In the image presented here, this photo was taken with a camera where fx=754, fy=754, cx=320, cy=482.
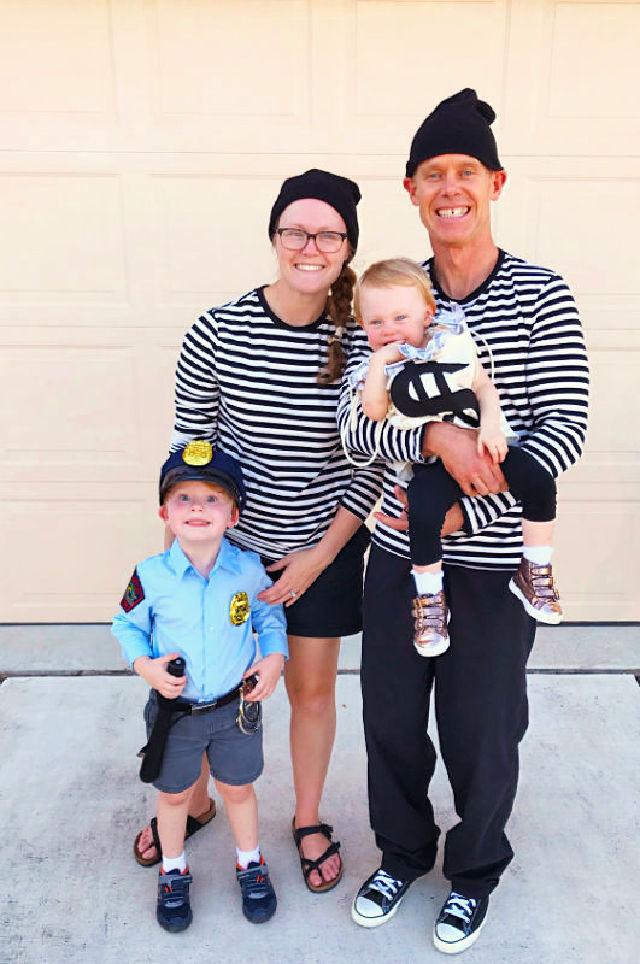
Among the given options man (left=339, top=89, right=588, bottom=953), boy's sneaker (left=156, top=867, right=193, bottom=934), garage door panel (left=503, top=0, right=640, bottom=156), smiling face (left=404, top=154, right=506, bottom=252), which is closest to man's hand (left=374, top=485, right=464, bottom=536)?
man (left=339, top=89, right=588, bottom=953)

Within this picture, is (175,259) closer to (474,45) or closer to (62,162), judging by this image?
(62,162)

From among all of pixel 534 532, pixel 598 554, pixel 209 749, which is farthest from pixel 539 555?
pixel 598 554

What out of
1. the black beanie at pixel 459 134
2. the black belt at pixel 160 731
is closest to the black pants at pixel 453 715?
the black belt at pixel 160 731

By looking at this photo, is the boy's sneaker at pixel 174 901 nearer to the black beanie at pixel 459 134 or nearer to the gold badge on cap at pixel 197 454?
the gold badge on cap at pixel 197 454

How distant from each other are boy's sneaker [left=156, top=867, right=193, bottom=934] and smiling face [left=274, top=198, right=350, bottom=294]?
1521 millimetres

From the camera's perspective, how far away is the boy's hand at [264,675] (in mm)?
1832

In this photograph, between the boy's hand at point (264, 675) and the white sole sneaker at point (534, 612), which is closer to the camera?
the white sole sneaker at point (534, 612)

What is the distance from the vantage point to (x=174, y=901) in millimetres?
1931

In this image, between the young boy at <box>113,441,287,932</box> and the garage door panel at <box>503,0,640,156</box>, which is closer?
the young boy at <box>113,441,287,932</box>

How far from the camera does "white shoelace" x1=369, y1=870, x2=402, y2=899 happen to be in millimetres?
1953

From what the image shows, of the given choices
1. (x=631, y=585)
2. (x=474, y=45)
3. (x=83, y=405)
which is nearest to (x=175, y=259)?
(x=83, y=405)

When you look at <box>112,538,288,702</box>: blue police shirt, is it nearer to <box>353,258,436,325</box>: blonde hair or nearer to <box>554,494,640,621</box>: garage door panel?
<box>353,258,436,325</box>: blonde hair

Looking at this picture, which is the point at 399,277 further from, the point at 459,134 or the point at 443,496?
the point at 443,496

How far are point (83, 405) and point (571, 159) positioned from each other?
217 cm
